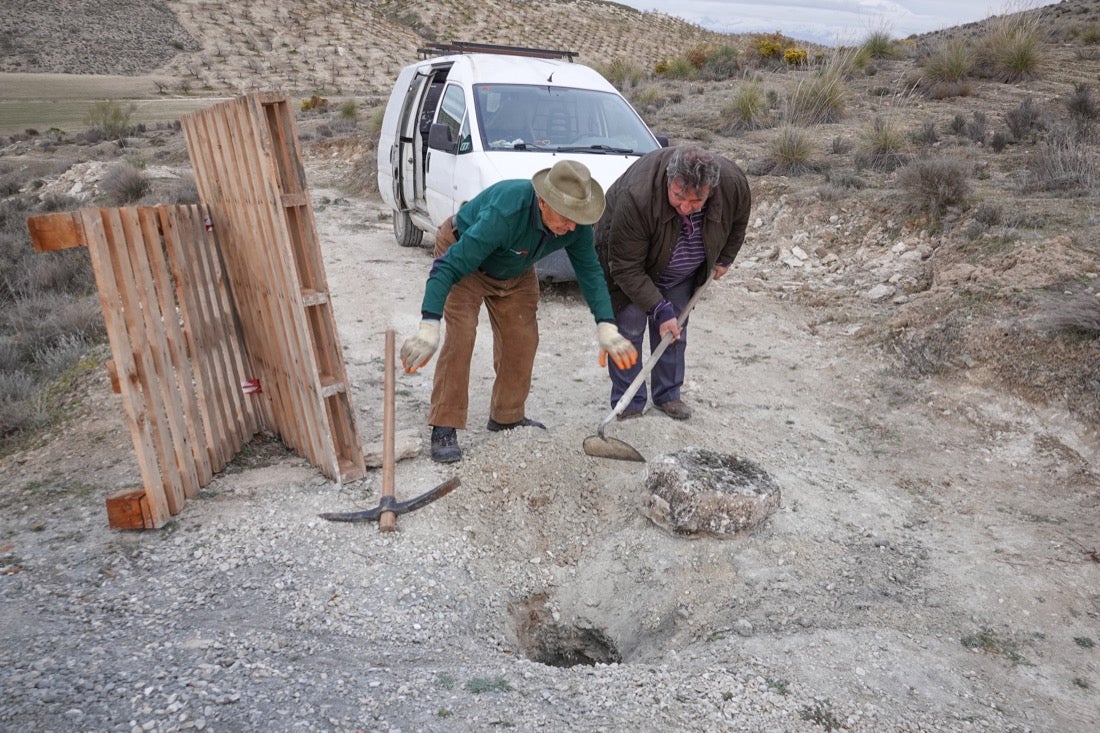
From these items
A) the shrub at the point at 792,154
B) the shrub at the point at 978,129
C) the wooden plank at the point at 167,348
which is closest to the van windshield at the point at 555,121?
the shrub at the point at 792,154

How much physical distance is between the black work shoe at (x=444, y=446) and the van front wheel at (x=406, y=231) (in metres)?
5.86

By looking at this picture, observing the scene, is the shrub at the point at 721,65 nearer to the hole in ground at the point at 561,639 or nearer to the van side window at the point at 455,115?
the van side window at the point at 455,115

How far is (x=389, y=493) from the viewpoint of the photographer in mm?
3557

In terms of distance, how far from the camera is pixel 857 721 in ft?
7.91

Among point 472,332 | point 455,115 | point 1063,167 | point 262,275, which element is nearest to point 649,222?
point 472,332

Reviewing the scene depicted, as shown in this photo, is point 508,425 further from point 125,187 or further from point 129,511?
point 125,187

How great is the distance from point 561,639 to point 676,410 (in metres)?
2.08

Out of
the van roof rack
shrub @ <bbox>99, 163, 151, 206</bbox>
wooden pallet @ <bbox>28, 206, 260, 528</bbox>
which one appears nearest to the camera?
wooden pallet @ <bbox>28, 206, 260, 528</bbox>

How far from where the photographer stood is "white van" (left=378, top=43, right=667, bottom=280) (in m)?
6.67

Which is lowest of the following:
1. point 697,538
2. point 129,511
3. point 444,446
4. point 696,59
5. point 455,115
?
point 697,538

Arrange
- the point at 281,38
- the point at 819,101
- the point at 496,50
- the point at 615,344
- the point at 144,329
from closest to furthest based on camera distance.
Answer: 1. the point at 144,329
2. the point at 615,344
3. the point at 496,50
4. the point at 819,101
5. the point at 281,38

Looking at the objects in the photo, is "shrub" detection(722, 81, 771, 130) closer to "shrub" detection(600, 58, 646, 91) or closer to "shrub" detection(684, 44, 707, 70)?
"shrub" detection(600, 58, 646, 91)

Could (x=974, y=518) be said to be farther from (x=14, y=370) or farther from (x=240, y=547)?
(x=14, y=370)

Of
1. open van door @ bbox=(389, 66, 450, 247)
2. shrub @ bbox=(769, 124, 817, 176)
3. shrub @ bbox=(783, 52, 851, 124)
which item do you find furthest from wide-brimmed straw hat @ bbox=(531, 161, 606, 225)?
shrub @ bbox=(783, 52, 851, 124)
